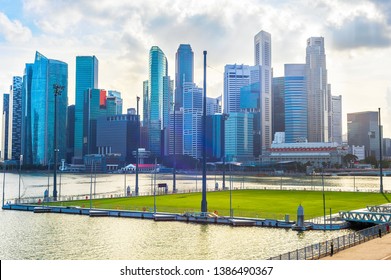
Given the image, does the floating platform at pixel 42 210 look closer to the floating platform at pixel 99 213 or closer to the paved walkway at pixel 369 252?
the floating platform at pixel 99 213

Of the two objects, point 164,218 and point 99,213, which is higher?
point 99,213

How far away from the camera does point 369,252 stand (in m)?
37.8

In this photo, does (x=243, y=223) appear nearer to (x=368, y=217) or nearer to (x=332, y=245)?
(x=368, y=217)

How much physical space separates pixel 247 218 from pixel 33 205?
36.6 metres

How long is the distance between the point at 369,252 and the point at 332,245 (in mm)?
2724

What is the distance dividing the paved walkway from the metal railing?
0.70 m

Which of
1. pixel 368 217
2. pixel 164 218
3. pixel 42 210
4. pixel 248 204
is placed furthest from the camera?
pixel 248 204

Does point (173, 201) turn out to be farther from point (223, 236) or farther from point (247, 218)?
point (223, 236)

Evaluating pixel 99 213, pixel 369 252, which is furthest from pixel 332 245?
pixel 99 213

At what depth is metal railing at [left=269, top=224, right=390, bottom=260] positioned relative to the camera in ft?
120

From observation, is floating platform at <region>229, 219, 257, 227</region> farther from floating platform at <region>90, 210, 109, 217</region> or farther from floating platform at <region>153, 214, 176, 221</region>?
floating platform at <region>90, 210, 109, 217</region>

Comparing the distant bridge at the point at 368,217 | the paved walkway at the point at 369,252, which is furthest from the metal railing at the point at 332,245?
the distant bridge at the point at 368,217
